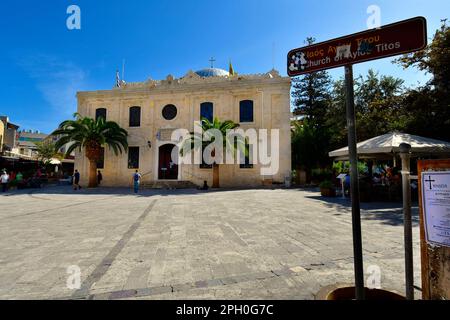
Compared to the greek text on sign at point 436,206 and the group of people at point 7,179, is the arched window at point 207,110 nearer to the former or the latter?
the group of people at point 7,179

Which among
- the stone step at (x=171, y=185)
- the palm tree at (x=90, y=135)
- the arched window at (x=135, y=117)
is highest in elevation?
the arched window at (x=135, y=117)

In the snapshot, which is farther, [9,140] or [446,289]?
[9,140]

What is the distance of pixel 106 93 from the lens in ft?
75.3

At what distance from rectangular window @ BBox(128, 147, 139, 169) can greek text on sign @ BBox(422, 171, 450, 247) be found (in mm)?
21560

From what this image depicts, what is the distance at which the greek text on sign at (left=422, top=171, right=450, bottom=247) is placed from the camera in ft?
6.46

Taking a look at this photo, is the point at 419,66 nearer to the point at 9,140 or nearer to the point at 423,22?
the point at 423,22

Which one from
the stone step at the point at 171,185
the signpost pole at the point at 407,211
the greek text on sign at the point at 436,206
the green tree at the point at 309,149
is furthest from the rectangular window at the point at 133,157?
the greek text on sign at the point at 436,206

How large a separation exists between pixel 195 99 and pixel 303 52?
20.0 metres

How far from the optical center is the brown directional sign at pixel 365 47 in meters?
1.99

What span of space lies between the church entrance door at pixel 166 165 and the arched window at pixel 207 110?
3.88 meters

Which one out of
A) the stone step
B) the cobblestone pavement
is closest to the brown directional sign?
the cobblestone pavement

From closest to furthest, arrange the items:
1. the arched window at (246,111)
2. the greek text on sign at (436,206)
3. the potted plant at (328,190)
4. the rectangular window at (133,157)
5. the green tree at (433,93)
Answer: the greek text on sign at (436,206)
the green tree at (433,93)
the potted plant at (328,190)
the arched window at (246,111)
the rectangular window at (133,157)

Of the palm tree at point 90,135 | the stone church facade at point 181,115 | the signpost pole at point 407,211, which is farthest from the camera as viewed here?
the stone church facade at point 181,115
